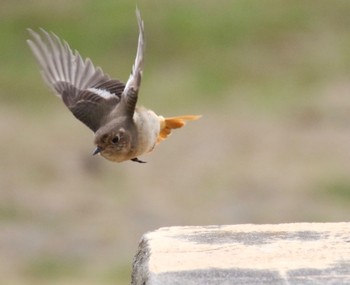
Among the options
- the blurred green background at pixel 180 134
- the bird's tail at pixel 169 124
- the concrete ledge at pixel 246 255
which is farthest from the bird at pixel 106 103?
the blurred green background at pixel 180 134

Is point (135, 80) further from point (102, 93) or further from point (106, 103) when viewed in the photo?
point (102, 93)

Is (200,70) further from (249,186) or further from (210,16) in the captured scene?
(249,186)

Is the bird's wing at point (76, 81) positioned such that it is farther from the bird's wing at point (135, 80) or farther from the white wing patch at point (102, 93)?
the bird's wing at point (135, 80)

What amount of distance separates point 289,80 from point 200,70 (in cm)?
118

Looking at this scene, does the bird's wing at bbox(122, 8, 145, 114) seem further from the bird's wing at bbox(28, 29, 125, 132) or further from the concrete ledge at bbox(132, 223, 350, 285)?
the concrete ledge at bbox(132, 223, 350, 285)

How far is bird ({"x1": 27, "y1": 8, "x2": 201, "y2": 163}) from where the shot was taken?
7.02 metres

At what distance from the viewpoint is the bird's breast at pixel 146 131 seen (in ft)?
23.2

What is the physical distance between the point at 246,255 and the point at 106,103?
2315 millimetres

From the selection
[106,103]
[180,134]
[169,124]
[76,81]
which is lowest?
[169,124]

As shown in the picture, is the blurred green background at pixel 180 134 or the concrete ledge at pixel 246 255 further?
the blurred green background at pixel 180 134

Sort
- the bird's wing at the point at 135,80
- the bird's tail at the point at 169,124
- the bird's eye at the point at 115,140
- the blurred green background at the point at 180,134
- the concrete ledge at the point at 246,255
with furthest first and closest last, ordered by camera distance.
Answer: the blurred green background at the point at 180,134, the bird's tail at the point at 169,124, the bird's eye at the point at 115,140, the bird's wing at the point at 135,80, the concrete ledge at the point at 246,255

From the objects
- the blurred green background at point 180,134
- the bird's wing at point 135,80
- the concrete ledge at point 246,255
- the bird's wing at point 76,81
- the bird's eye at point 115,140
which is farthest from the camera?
the blurred green background at point 180,134

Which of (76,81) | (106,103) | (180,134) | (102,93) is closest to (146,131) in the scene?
(106,103)

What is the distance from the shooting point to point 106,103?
7.50 meters
